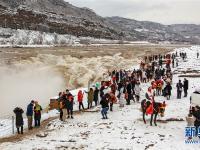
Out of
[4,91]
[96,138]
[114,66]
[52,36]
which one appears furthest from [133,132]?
[52,36]

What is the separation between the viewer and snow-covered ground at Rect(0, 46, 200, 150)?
2064 centimetres

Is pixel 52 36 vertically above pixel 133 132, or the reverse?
pixel 52 36

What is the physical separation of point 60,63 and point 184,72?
72.5 feet

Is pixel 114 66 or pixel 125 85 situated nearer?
pixel 125 85

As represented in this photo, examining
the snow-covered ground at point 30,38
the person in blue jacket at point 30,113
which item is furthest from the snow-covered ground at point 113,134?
the snow-covered ground at point 30,38

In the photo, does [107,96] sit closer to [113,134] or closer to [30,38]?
[113,134]

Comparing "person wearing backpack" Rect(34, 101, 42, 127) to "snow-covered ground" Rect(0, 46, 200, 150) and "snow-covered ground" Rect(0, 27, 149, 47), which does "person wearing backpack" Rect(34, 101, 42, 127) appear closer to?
"snow-covered ground" Rect(0, 46, 200, 150)

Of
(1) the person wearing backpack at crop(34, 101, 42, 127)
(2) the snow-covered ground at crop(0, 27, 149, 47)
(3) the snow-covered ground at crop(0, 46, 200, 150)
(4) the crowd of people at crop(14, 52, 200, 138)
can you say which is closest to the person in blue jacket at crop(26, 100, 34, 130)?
(4) the crowd of people at crop(14, 52, 200, 138)

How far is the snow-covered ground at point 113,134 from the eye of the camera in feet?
67.7

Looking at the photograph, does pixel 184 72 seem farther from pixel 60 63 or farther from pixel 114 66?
pixel 60 63

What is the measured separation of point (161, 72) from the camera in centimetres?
3972

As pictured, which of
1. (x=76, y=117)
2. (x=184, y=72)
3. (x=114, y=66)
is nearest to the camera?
(x=76, y=117)

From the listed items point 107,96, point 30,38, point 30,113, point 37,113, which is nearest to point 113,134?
point 107,96

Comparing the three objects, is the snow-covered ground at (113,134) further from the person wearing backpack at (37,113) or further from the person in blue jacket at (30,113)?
the person in blue jacket at (30,113)
